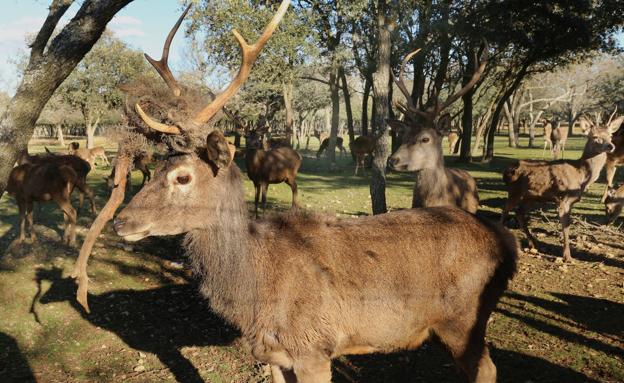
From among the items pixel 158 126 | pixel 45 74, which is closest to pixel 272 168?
pixel 45 74

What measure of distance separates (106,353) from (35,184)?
584 cm

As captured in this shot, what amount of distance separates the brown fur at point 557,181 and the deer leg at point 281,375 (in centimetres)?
687

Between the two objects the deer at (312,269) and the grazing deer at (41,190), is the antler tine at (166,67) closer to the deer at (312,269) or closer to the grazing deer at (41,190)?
the deer at (312,269)

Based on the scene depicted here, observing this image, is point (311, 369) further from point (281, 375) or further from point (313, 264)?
point (313, 264)

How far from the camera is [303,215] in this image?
13.7 feet

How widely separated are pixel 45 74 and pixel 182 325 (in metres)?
3.50

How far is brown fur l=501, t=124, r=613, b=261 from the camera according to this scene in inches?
375

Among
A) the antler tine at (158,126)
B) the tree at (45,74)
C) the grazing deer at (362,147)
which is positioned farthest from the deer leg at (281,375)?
the grazing deer at (362,147)

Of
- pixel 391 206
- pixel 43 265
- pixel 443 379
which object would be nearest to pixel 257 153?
pixel 391 206

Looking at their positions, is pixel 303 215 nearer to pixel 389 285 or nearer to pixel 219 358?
pixel 389 285

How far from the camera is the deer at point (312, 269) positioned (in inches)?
142

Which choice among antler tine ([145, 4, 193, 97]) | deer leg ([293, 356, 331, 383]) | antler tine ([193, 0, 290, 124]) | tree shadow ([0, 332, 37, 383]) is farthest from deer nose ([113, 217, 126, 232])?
tree shadow ([0, 332, 37, 383])

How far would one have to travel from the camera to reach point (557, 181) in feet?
31.6

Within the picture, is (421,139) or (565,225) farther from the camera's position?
(565,225)
